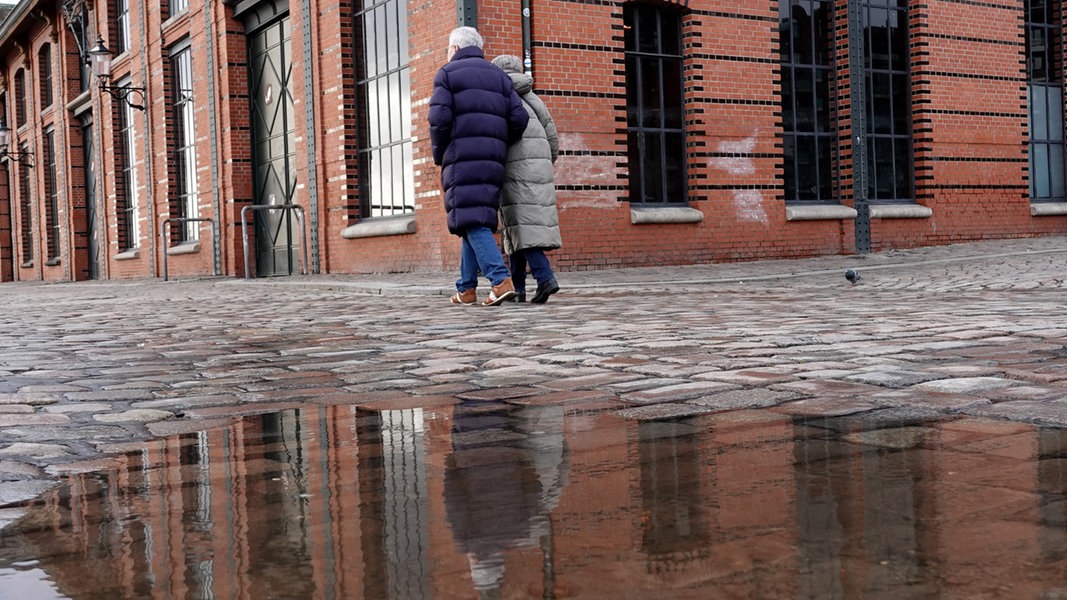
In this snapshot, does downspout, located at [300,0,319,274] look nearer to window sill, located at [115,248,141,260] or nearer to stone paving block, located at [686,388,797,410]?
window sill, located at [115,248,141,260]

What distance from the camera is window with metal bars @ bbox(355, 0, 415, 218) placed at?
14289 millimetres

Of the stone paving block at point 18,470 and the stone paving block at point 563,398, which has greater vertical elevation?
the stone paving block at point 563,398

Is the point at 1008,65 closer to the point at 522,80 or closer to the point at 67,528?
the point at 522,80

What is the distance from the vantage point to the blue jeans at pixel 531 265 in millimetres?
8594

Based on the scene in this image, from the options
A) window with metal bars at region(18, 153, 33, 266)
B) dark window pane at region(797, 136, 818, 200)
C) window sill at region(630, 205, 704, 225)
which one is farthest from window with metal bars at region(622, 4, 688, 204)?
window with metal bars at region(18, 153, 33, 266)

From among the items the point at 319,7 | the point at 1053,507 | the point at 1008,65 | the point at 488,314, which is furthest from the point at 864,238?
the point at 1053,507

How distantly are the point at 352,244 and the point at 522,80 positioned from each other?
23.0ft

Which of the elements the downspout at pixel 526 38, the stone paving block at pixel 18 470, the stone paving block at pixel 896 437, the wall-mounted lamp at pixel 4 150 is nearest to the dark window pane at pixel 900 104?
the downspout at pixel 526 38

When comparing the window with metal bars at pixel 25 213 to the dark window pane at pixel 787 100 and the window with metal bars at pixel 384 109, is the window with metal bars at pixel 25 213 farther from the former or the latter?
the dark window pane at pixel 787 100

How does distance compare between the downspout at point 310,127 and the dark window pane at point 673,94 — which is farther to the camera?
the downspout at point 310,127

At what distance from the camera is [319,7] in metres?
15.7

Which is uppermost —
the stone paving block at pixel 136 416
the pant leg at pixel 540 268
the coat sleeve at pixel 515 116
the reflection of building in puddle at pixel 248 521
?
the coat sleeve at pixel 515 116

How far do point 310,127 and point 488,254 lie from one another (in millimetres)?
8185

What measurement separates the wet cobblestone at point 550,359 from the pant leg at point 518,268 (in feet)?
1.22
